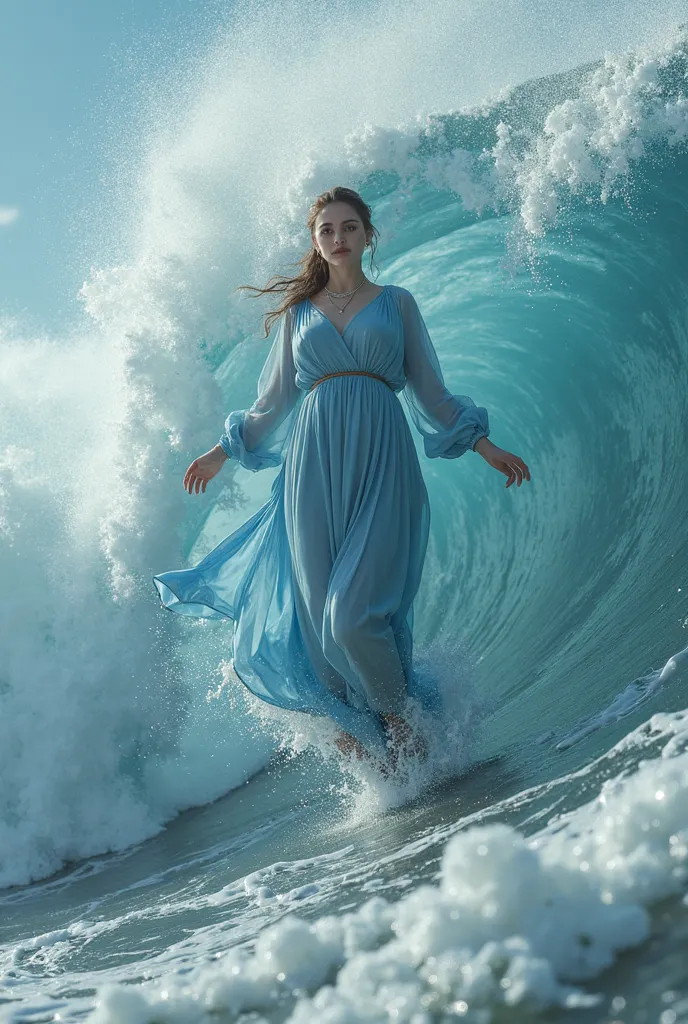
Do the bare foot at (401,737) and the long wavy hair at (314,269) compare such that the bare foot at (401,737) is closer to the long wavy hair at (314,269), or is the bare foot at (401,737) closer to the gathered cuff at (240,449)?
the gathered cuff at (240,449)

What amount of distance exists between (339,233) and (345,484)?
98 centimetres

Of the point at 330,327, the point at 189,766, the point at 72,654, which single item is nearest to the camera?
the point at 330,327

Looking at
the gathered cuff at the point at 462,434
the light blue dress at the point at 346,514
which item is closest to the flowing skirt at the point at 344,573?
the light blue dress at the point at 346,514

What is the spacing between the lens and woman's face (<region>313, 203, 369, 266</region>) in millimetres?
3904

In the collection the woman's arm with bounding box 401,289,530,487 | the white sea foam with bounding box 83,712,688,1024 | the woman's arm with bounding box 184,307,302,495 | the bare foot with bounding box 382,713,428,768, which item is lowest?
the white sea foam with bounding box 83,712,688,1024

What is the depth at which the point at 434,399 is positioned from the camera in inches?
157

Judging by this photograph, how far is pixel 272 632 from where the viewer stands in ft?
13.4

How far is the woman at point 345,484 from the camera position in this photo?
145 inches

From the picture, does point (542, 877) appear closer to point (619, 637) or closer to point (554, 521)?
point (619, 637)

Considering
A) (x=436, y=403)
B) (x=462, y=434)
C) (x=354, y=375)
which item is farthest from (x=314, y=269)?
(x=462, y=434)

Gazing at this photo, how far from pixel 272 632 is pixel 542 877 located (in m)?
2.58

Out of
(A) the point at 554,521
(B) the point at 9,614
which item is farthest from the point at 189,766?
(A) the point at 554,521

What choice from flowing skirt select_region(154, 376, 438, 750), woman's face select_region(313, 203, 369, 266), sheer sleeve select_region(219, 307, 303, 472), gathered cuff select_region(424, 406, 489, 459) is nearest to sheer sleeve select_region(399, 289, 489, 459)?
gathered cuff select_region(424, 406, 489, 459)

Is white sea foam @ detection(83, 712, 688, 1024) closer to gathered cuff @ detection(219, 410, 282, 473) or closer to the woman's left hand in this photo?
the woman's left hand
